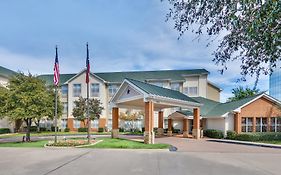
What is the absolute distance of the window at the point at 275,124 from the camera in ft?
94.0

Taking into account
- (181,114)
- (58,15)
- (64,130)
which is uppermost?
(58,15)

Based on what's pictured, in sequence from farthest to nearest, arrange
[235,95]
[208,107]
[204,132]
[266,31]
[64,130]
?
[235,95] → [64,130] → [208,107] → [204,132] → [266,31]

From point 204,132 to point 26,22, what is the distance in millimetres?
26635

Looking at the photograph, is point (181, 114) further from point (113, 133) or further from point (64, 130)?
point (64, 130)

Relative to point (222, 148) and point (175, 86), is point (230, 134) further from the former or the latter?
point (175, 86)

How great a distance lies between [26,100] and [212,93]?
37045mm

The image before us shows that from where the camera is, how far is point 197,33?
6.13m

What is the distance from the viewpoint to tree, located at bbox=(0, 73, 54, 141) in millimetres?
22125

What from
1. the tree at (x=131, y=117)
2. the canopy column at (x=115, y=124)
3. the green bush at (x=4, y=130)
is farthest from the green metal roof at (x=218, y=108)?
the green bush at (x=4, y=130)

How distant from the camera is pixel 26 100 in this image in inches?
872

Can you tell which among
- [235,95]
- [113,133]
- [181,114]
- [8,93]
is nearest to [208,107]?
[181,114]

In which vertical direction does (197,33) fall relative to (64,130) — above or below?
above

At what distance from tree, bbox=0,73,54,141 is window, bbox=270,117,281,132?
→ 24242 millimetres

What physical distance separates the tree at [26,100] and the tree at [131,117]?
69.5 feet
